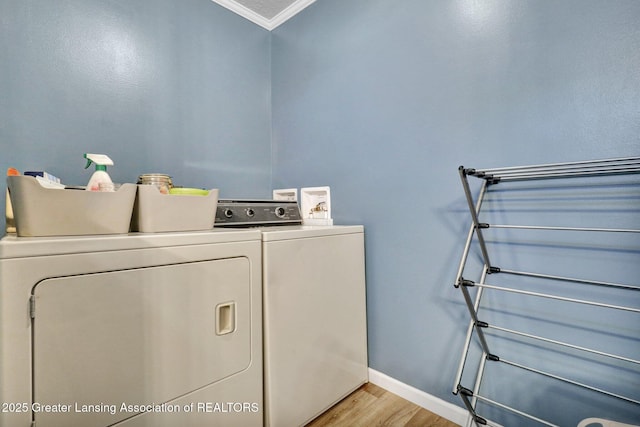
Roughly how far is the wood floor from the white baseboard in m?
0.02

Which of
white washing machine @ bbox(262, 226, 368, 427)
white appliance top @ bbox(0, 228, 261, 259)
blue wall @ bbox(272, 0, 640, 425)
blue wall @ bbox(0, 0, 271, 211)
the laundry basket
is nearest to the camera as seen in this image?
white appliance top @ bbox(0, 228, 261, 259)

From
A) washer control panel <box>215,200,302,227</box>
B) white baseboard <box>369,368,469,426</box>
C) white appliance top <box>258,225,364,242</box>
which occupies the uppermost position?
washer control panel <box>215,200,302,227</box>

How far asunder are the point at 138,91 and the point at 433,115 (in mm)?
1605

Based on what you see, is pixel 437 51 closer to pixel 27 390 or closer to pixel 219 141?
pixel 219 141

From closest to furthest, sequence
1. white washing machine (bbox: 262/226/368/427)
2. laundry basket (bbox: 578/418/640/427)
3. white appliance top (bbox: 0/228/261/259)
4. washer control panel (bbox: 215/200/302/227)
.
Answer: white appliance top (bbox: 0/228/261/259) < laundry basket (bbox: 578/418/640/427) < white washing machine (bbox: 262/226/368/427) < washer control panel (bbox: 215/200/302/227)

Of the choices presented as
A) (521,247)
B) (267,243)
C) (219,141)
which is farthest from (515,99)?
(219,141)

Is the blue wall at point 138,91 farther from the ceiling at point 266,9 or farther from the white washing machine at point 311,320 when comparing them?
the white washing machine at point 311,320

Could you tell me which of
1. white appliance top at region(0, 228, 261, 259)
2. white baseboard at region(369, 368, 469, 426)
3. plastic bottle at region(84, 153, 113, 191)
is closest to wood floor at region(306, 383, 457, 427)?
white baseboard at region(369, 368, 469, 426)

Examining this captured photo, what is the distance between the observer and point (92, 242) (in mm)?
767

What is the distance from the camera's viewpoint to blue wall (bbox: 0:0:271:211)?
50.8 inches

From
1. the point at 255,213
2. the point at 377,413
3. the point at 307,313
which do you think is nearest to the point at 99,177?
the point at 255,213

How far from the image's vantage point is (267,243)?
45.4 inches

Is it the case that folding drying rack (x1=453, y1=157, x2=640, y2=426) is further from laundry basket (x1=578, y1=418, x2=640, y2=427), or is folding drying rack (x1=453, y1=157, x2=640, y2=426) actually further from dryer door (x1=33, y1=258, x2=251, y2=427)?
dryer door (x1=33, y1=258, x2=251, y2=427)

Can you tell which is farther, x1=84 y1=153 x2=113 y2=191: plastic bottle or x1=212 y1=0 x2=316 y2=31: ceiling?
x1=212 y1=0 x2=316 y2=31: ceiling
